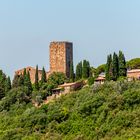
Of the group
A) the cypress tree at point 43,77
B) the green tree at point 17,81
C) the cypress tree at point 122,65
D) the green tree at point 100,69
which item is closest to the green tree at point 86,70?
the green tree at point 100,69

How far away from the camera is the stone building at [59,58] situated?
62.1 m

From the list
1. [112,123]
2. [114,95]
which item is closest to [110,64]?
[114,95]

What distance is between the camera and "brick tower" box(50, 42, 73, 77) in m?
62.1

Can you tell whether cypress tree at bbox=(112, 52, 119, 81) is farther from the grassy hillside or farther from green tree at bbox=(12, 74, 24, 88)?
green tree at bbox=(12, 74, 24, 88)

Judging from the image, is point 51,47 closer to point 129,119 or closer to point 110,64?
point 110,64

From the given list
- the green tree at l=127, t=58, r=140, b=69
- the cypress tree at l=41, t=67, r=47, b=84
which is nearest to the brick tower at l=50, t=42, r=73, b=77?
the cypress tree at l=41, t=67, r=47, b=84

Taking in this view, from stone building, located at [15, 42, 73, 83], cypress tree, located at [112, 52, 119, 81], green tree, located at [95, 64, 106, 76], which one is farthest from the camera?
stone building, located at [15, 42, 73, 83]

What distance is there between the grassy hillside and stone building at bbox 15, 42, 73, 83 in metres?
9.93

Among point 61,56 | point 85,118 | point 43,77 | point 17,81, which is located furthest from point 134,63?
point 85,118

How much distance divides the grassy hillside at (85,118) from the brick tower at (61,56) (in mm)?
10074

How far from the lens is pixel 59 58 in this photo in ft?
205

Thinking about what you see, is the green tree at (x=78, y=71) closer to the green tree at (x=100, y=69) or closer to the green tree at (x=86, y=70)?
the green tree at (x=86, y=70)

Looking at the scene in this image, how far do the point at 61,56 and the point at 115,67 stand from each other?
353 inches

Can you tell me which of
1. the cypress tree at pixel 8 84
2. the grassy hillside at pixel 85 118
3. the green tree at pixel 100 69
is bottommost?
the grassy hillside at pixel 85 118
